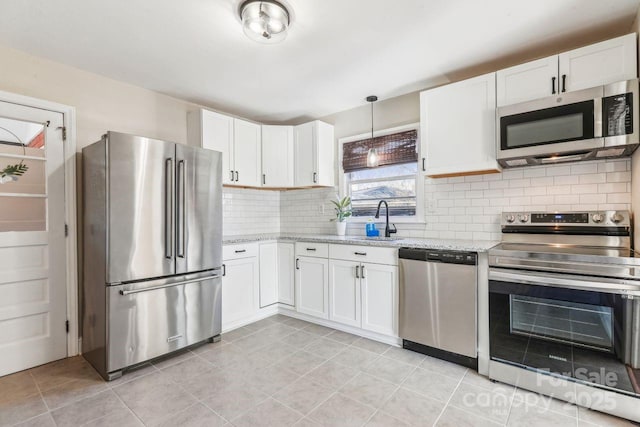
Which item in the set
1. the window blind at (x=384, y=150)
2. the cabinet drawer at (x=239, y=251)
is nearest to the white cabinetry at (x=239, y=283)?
the cabinet drawer at (x=239, y=251)

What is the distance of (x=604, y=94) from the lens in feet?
6.48

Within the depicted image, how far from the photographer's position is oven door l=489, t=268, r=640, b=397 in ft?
5.61

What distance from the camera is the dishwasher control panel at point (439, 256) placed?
7.60 feet

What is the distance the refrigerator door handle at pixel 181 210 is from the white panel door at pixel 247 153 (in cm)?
98

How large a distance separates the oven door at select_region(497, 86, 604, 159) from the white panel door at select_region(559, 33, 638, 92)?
16cm

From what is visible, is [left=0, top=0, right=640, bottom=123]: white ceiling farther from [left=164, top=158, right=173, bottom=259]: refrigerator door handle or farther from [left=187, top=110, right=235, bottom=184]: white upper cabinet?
[left=164, top=158, right=173, bottom=259]: refrigerator door handle

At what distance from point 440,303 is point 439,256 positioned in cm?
37

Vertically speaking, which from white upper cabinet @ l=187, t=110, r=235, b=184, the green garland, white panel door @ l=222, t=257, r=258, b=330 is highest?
white upper cabinet @ l=187, t=110, r=235, b=184

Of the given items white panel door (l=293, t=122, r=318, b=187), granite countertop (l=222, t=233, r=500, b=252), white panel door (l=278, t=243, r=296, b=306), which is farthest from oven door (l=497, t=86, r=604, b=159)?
white panel door (l=278, t=243, r=296, b=306)

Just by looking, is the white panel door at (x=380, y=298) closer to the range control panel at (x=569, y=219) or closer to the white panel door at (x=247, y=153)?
the range control panel at (x=569, y=219)

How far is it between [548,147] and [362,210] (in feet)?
6.44

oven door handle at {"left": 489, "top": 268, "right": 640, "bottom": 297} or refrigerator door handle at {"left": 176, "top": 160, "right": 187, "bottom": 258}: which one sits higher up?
refrigerator door handle at {"left": 176, "top": 160, "right": 187, "bottom": 258}

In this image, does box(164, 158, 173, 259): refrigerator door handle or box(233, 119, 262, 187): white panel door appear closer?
box(164, 158, 173, 259): refrigerator door handle

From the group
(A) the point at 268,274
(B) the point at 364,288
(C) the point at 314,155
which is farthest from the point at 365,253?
(C) the point at 314,155
